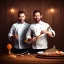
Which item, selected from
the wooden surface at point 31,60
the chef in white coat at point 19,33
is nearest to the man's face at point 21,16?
the chef in white coat at point 19,33

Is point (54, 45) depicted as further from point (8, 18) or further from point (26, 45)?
point (8, 18)

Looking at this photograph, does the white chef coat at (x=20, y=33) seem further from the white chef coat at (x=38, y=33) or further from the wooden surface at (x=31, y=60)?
the wooden surface at (x=31, y=60)

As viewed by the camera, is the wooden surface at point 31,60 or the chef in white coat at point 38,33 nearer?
→ the wooden surface at point 31,60

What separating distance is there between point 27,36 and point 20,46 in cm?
8

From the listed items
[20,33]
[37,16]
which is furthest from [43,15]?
[20,33]

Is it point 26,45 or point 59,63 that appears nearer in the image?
point 59,63

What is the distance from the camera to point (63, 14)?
1375mm

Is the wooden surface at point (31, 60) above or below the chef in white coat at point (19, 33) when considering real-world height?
below

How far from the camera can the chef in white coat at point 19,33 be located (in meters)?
1.33

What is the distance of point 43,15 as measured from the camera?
1381 millimetres

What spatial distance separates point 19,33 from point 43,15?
186mm

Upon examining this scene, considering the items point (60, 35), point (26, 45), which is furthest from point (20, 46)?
point (60, 35)

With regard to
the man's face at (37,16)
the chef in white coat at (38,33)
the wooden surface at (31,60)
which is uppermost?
the man's face at (37,16)

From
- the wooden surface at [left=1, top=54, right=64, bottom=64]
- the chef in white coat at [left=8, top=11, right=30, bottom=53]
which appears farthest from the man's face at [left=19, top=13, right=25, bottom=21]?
the wooden surface at [left=1, top=54, right=64, bottom=64]
